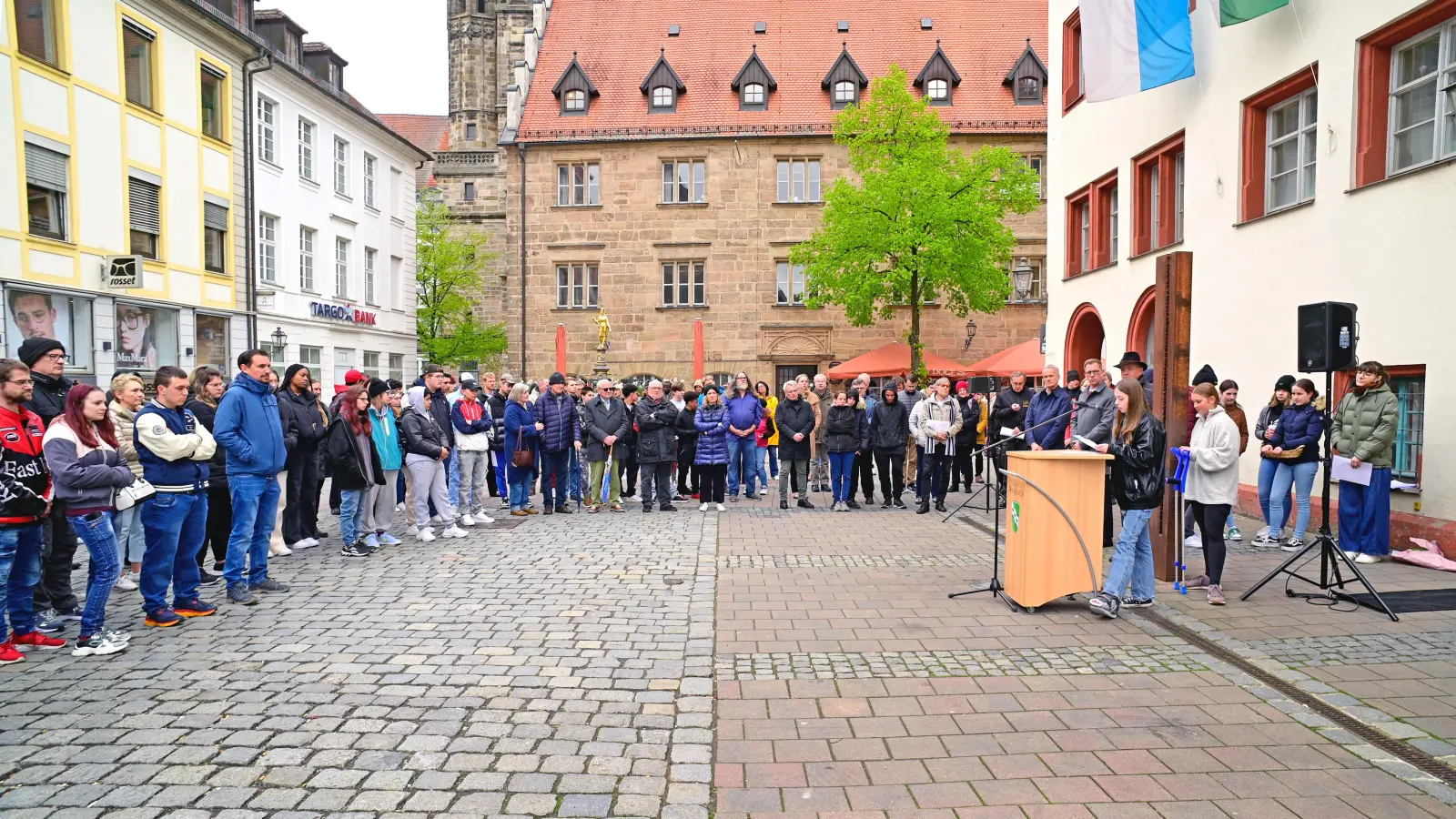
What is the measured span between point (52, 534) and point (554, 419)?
6.66 m

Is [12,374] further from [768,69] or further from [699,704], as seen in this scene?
[768,69]

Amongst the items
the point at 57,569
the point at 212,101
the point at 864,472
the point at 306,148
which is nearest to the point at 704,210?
the point at 306,148

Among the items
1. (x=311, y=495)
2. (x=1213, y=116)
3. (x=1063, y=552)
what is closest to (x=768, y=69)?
(x=1213, y=116)

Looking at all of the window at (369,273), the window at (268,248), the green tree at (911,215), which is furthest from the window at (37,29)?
the green tree at (911,215)

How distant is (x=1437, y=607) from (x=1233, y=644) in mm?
2306

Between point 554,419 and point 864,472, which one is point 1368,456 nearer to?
point 864,472

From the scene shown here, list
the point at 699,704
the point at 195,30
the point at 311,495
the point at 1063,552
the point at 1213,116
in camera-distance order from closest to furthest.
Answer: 1. the point at 699,704
2. the point at 1063,552
3. the point at 311,495
4. the point at 1213,116
5. the point at 195,30

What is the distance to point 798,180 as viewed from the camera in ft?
113

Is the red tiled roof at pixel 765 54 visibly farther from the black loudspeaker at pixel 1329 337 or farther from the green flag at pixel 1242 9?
the black loudspeaker at pixel 1329 337

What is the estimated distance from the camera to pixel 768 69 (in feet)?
120

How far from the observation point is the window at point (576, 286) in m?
35.0

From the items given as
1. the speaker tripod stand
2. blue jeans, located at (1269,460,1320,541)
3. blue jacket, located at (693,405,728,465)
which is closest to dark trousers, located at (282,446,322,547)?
A: blue jacket, located at (693,405,728,465)

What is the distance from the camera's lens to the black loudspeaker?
704 centimetres

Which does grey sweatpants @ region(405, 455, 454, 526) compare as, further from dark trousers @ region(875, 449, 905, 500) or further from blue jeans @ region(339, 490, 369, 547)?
dark trousers @ region(875, 449, 905, 500)
